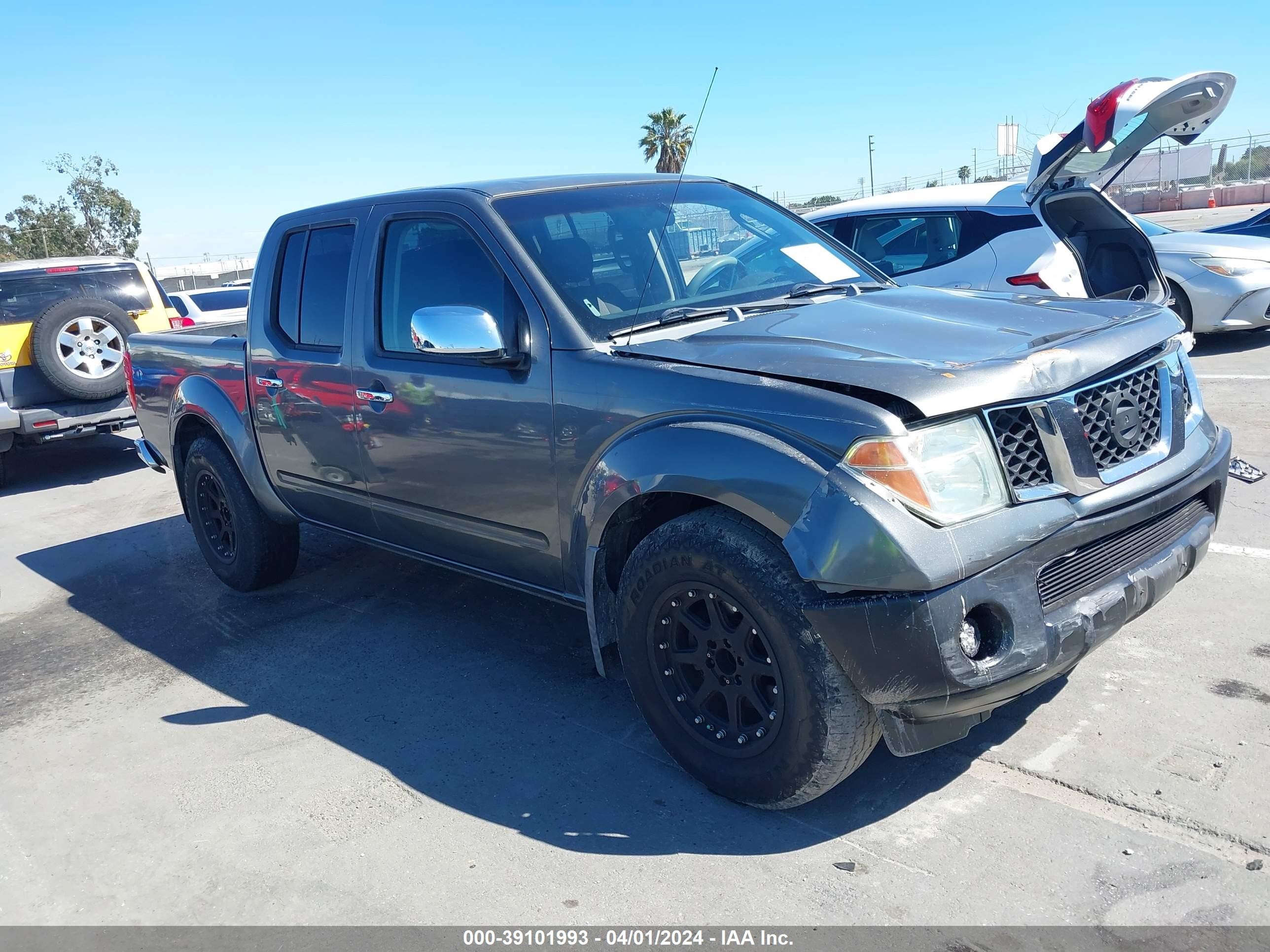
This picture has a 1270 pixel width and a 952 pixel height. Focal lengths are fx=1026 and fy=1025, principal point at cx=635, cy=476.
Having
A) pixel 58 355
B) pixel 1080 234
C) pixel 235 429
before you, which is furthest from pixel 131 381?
pixel 1080 234

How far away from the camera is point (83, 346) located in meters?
9.04

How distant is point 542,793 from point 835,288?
84.6 inches

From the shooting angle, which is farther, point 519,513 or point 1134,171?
point 1134,171

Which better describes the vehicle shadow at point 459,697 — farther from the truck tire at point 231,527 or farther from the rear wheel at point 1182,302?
the rear wheel at point 1182,302

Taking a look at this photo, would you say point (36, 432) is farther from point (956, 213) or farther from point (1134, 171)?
point (1134, 171)

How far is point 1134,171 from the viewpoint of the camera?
1544 inches

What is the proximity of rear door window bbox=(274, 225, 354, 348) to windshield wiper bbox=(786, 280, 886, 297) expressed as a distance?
74.8 inches

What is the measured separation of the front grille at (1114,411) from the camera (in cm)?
291

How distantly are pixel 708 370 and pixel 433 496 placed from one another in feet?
4.78

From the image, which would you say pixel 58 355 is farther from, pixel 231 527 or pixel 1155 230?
pixel 1155 230

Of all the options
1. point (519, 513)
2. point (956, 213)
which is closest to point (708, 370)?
point (519, 513)
